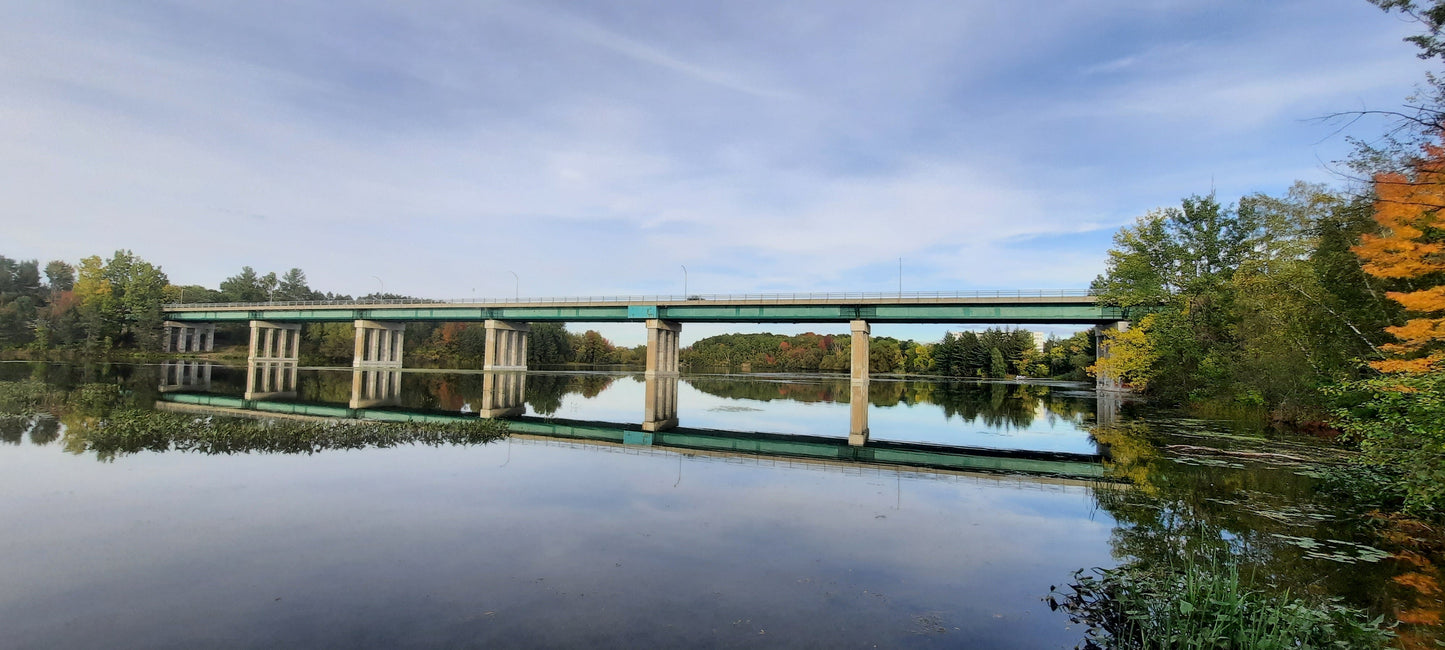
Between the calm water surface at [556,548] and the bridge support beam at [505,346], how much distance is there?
80536mm

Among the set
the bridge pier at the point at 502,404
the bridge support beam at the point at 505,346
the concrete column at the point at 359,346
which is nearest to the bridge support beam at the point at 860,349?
the bridge pier at the point at 502,404

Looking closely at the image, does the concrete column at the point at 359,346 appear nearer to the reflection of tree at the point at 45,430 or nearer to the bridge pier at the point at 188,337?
the bridge pier at the point at 188,337

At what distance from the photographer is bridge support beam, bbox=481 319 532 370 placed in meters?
102

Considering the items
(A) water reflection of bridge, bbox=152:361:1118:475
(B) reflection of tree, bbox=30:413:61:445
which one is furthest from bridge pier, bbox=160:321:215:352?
(B) reflection of tree, bbox=30:413:61:445

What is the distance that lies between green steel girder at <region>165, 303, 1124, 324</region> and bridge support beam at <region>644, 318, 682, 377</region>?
1938 mm

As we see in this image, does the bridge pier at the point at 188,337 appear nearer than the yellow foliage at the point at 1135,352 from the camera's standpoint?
No

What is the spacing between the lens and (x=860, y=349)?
79.7 metres

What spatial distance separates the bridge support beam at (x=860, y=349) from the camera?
78.7 metres

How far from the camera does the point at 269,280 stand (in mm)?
173875

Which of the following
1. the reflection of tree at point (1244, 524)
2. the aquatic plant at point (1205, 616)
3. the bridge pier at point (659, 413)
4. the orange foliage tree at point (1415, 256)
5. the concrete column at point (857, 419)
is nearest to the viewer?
the aquatic plant at point (1205, 616)

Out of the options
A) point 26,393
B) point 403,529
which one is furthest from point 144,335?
point 403,529

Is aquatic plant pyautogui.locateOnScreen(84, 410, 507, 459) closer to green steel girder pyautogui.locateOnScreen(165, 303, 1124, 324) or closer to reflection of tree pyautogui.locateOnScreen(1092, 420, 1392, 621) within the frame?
reflection of tree pyautogui.locateOnScreen(1092, 420, 1392, 621)

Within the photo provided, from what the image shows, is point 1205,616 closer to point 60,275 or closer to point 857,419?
point 857,419

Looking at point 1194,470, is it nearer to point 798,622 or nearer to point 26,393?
point 798,622
